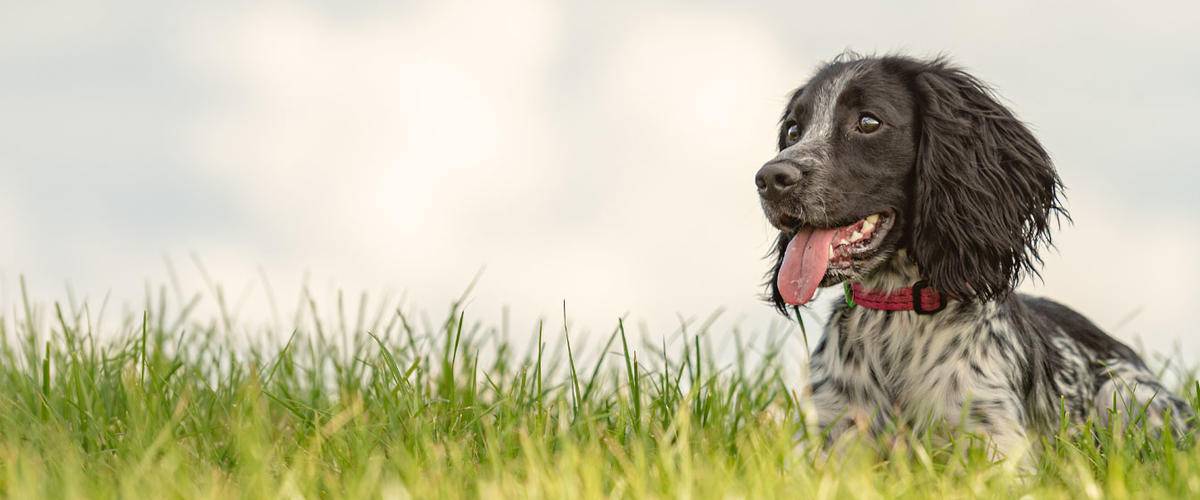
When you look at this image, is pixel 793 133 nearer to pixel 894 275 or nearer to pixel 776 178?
pixel 776 178

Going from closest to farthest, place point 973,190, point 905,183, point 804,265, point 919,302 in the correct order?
point 804,265 < point 919,302 < point 905,183 < point 973,190

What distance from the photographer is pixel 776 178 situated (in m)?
5.07

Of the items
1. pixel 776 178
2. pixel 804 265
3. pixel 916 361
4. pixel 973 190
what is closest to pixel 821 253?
pixel 804 265

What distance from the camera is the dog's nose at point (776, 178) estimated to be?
503cm

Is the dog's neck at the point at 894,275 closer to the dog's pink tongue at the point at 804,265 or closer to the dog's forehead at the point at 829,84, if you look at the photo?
the dog's pink tongue at the point at 804,265

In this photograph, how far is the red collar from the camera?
17.3ft

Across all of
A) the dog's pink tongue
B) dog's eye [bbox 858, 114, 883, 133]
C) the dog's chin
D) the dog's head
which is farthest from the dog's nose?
dog's eye [bbox 858, 114, 883, 133]

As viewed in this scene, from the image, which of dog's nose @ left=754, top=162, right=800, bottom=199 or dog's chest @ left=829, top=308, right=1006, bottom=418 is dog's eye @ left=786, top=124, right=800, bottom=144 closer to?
dog's nose @ left=754, top=162, right=800, bottom=199

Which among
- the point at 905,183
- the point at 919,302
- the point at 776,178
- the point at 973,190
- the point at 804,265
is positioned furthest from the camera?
the point at 973,190

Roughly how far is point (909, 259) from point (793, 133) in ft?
2.60

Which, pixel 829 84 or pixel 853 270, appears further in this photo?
pixel 829 84

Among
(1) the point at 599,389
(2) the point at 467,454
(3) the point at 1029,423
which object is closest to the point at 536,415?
(2) the point at 467,454

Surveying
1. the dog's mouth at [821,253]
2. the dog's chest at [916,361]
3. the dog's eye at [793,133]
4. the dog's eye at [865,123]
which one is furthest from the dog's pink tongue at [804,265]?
the dog's eye at [793,133]

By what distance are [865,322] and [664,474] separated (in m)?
1.67
